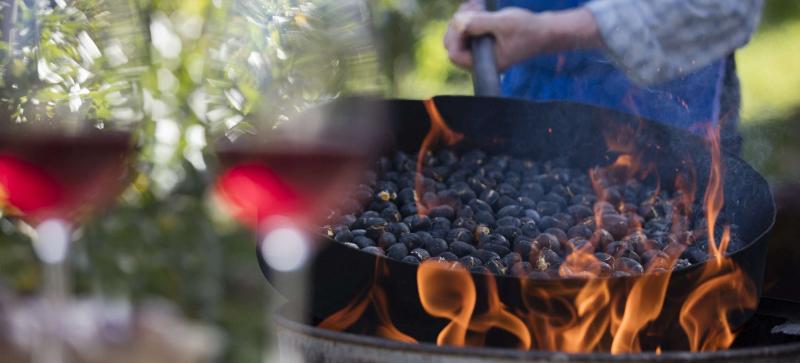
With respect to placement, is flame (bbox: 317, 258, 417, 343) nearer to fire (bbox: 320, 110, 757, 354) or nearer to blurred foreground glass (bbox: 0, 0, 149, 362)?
fire (bbox: 320, 110, 757, 354)

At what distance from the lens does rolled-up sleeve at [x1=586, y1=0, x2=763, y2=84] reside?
197cm

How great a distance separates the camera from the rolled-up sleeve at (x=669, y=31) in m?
1.97

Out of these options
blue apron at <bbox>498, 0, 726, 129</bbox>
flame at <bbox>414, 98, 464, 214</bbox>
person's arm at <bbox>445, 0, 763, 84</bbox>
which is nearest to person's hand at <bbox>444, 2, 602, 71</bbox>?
person's arm at <bbox>445, 0, 763, 84</bbox>

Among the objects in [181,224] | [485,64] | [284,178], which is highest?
[485,64]

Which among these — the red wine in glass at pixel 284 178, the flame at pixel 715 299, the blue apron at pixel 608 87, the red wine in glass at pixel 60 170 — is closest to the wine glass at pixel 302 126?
the red wine in glass at pixel 284 178

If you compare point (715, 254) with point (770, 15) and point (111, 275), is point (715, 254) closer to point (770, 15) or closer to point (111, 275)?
point (111, 275)

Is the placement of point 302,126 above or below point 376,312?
above

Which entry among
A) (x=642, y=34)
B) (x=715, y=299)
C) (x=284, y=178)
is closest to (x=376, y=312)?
(x=284, y=178)

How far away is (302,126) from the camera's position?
1.18 meters

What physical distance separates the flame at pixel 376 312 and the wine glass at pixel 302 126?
0.12 m

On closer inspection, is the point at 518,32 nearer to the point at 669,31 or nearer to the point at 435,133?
the point at 435,133

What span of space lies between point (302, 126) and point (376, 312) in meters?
0.34

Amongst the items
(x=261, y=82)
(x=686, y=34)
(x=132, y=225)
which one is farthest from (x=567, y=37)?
(x=132, y=225)

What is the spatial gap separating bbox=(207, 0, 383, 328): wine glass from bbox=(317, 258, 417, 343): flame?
0.38ft
